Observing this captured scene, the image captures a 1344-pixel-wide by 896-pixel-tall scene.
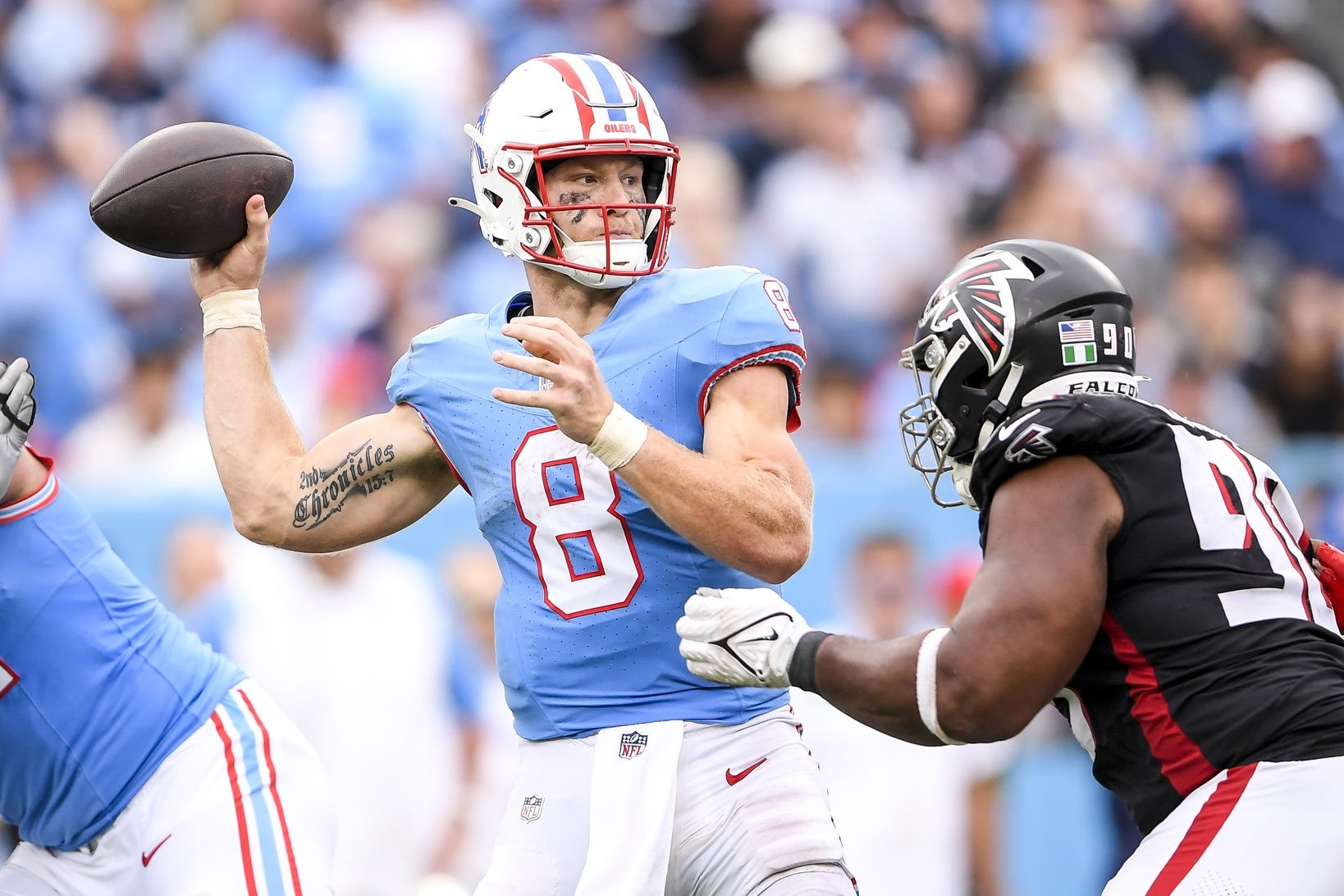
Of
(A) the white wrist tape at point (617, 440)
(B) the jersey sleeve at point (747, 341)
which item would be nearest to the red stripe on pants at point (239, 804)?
(A) the white wrist tape at point (617, 440)

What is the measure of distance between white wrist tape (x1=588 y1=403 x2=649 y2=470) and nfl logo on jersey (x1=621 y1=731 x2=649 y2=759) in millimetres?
551

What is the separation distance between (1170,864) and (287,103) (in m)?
6.73

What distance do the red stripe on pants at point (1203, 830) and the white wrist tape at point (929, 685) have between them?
401 millimetres

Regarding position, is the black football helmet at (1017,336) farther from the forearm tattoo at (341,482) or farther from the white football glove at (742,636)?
the forearm tattoo at (341,482)

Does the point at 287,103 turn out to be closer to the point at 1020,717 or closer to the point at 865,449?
the point at 865,449

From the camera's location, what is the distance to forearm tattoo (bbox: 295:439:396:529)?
3627 mm

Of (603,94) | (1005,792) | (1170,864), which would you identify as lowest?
(1005,792)

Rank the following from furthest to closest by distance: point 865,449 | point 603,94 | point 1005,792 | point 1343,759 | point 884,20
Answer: point 884,20
point 865,449
point 1005,792
point 603,94
point 1343,759

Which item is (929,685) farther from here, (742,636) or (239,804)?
(239,804)

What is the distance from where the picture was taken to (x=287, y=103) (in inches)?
331

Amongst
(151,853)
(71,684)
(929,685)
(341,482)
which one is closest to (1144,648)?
(929,685)

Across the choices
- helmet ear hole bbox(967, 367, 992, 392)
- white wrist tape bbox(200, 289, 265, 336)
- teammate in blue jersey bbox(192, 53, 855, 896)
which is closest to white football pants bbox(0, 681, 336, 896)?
teammate in blue jersey bbox(192, 53, 855, 896)

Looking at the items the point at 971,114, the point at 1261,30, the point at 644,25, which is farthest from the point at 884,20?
the point at 1261,30

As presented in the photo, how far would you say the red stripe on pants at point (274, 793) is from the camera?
3.50m
